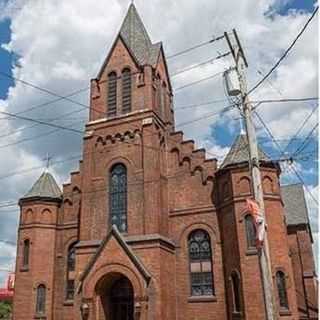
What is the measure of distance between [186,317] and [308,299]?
29.5 ft

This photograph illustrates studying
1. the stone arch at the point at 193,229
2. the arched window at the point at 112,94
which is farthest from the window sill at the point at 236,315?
the arched window at the point at 112,94

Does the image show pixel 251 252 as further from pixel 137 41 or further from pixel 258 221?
pixel 137 41

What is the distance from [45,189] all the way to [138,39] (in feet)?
A: 39.8

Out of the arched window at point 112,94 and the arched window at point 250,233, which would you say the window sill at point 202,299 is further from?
the arched window at point 112,94

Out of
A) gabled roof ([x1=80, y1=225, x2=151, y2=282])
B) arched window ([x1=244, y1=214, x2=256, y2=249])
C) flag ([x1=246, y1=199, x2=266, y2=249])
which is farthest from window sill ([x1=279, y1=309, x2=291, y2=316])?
flag ([x1=246, y1=199, x2=266, y2=249])

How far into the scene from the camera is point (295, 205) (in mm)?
31797

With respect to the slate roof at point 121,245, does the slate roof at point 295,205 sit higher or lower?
higher

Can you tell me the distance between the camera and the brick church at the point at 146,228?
21.6m

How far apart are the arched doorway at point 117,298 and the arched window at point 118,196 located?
2.80 metres

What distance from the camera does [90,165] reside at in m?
26.0

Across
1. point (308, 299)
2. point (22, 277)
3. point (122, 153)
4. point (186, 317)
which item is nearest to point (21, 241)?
point (22, 277)

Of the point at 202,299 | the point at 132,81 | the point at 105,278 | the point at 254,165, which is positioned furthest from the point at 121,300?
the point at 254,165

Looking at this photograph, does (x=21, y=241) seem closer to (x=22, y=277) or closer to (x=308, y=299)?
(x=22, y=277)

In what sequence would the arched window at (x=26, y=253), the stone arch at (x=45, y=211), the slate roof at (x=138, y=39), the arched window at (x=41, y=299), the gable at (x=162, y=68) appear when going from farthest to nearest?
the gable at (x=162, y=68)
the slate roof at (x=138, y=39)
the stone arch at (x=45, y=211)
the arched window at (x=26, y=253)
the arched window at (x=41, y=299)
